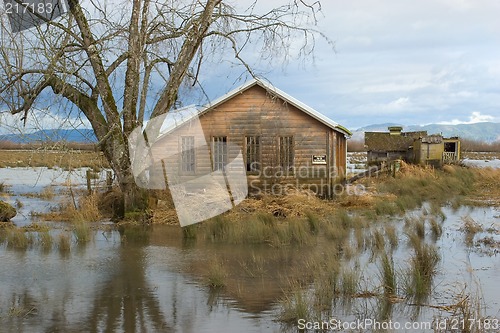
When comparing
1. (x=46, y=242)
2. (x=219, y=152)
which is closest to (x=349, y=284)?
(x=46, y=242)

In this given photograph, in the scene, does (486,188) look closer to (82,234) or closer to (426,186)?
Answer: (426,186)

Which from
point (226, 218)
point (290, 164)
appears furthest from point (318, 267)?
point (290, 164)

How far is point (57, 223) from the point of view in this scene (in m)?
18.5

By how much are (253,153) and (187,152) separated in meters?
2.57

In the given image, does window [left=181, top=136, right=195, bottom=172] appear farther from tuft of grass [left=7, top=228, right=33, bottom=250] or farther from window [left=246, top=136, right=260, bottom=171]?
tuft of grass [left=7, top=228, right=33, bottom=250]

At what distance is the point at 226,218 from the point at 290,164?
7.66 meters

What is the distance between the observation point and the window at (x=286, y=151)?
2450 cm

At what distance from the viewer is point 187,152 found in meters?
25.0

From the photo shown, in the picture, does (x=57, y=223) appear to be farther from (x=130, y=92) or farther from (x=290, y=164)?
(x=290, y=164)

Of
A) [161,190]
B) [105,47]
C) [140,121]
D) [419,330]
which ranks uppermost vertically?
[105,47]

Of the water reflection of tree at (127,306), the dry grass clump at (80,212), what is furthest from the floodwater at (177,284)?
the dry grass clump at (80,212)

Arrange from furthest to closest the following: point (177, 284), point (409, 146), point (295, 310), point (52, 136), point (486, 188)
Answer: point (409, 146) → point (486, 188) → point (52, 136) → point (177, 284) → point (295, 310)

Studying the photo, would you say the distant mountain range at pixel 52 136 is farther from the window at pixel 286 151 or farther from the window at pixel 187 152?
the window at pixel 286 151

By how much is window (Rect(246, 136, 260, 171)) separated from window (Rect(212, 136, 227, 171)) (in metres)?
0.89
